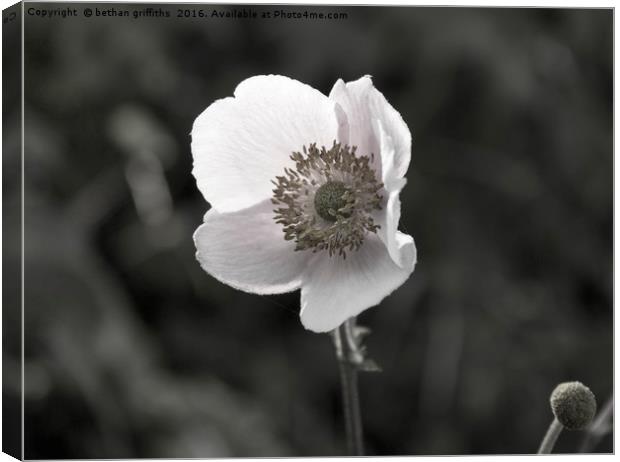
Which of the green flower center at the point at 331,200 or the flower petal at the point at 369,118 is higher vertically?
the flower petal at the point at 369,118

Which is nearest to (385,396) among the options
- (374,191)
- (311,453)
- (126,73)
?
(311,453)

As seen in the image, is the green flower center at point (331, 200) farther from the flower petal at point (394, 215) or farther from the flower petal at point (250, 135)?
the flower petal at point (394, 215)

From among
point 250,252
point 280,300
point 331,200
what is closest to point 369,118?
point 331,200

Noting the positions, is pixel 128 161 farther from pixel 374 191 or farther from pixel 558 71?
pixel 374 191

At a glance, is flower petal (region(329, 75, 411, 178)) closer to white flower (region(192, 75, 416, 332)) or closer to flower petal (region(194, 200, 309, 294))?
white flower (region(192, 75, 416, 332))

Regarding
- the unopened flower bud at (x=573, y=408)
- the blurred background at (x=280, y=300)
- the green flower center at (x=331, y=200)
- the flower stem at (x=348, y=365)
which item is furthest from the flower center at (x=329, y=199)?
the blurred background at (x=280, y=300)

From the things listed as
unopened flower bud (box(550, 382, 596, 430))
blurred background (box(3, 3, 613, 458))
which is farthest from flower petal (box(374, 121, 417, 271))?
blurred background (box(3, 3, 613, 458))
